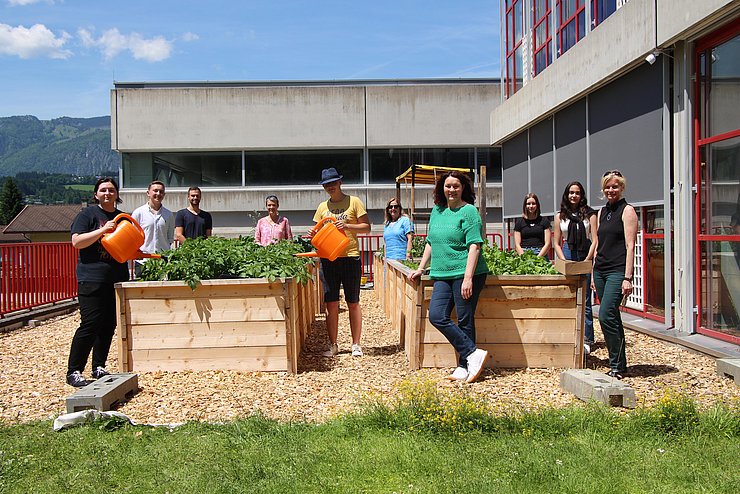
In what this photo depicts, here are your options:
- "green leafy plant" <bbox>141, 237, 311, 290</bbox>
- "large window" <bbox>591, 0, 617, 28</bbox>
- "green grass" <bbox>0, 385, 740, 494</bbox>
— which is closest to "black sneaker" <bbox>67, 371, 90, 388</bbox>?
"green leafy plant" <bbox>141, 237, 311, 290</bbox>

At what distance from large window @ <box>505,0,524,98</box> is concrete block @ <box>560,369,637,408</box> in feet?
36.2

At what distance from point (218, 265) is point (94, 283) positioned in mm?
1109

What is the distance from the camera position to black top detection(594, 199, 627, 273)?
20.5 ft

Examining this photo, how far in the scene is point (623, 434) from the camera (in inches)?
173

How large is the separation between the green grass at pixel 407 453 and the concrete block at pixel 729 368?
1359mm

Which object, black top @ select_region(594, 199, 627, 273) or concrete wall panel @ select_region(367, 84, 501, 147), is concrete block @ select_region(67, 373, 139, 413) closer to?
black top @ select_region(594, 199, 627, 273)

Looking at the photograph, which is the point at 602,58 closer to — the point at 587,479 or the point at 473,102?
the point at 587,479

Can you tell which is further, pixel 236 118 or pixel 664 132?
pixel 236 118

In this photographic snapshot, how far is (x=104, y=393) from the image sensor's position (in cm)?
520

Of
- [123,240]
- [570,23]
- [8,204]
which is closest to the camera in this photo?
[123,240]

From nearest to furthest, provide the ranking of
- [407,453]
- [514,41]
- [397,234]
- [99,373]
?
1. [407,453]
2. [99,373]
3. [397,234]
4. [514,41]

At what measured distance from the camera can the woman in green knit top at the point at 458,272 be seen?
6.11 meters

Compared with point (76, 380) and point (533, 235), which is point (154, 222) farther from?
point (533, 235)

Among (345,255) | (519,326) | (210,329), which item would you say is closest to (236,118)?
(345,255)
